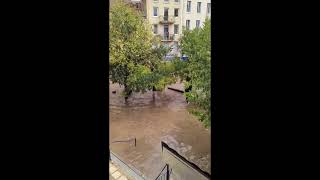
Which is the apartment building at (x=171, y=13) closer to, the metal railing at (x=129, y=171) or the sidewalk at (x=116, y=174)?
the metal railing at (x=129, y=171)

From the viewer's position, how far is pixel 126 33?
37.7 feet

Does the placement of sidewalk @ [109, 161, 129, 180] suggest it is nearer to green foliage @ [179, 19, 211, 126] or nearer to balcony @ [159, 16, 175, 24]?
green foliage @ [179, 19, 211, 126]

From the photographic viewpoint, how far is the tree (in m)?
11.0

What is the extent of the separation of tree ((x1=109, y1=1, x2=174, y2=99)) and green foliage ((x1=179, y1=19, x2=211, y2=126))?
2.29 meters

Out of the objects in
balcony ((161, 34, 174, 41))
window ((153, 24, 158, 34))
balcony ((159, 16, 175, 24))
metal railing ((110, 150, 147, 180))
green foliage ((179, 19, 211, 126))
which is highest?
balcony ((159, 16, 175, 24))

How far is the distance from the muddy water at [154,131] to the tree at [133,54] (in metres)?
0.95

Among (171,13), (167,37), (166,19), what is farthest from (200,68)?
(167,37)

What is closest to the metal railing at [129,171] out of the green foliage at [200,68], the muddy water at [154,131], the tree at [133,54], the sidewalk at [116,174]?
the sidewalk at [116,174]

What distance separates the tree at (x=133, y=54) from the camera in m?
11.0

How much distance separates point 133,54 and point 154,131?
149 inches

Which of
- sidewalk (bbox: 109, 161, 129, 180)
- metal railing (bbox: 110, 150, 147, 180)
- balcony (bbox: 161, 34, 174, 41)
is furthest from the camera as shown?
balcony (bbox: 161, 34, 174, 41)

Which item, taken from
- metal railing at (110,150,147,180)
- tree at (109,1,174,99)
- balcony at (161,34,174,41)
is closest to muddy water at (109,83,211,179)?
metal railing at (110,150,147,180)
